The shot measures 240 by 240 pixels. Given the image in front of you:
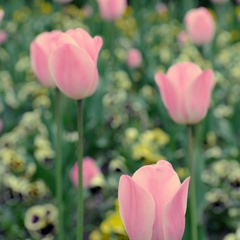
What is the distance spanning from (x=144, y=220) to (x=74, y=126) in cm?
176

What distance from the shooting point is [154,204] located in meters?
0.60

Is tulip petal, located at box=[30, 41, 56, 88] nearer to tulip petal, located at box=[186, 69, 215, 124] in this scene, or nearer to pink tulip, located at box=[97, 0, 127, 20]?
tulip petal, located at box=[186, 69, 215, 124]

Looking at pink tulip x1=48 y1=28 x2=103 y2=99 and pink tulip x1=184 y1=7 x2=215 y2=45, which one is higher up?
pink tulip x1=48 y1=28 x2=103 y2=99

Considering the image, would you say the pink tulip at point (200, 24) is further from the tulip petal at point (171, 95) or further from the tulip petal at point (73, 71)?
the tulip petal at point (73, 71)

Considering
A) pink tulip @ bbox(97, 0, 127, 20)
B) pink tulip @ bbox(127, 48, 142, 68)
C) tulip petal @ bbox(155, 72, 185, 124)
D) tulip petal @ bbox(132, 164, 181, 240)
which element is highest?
tulip petal @ bbox(132, 164, 181, 240)

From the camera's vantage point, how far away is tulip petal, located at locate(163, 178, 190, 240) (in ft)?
2.01

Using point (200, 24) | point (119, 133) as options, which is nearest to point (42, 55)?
point (119, 133)

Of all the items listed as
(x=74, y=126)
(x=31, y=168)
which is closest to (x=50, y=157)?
(x=31, y=168)

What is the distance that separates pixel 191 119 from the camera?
3.58ft

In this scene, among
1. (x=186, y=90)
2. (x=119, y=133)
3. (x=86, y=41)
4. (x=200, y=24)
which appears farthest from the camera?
(x=200, y=24)

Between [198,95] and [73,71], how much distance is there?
9.8 inches

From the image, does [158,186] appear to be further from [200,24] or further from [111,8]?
[111,8]

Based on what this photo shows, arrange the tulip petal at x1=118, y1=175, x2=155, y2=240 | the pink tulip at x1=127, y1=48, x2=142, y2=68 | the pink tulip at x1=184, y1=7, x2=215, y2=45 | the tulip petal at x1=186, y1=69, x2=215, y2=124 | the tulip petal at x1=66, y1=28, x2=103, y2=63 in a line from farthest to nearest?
the pink tulip at x1=127, y1=48, x2=142, y2=68 → the pink tulip at x1=184, y1=7, x2=215, y2=45 → the tulip petal at x1=186, y1=69, x2=215, y2=124 → the tulip petal at x1=66, y1=28, x2=103, y2=63 → the tulip petal at x1=118, y1=175, x2=155, y2=240

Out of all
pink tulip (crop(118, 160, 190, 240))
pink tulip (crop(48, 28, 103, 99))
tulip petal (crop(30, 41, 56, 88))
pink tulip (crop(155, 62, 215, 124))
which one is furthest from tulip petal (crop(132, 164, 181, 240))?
tulip petal (crop(30, 41, 56, 88))
